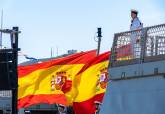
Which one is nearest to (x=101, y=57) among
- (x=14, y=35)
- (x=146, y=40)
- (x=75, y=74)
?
(x=75, y=74)

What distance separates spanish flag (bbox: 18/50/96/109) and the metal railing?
3701mm

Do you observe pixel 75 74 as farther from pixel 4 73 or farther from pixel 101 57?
pixel 4 73

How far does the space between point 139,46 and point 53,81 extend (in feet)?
16.6

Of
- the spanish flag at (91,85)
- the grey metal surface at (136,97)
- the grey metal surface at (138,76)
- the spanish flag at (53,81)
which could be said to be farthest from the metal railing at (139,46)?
the spanish flag at (53,81)

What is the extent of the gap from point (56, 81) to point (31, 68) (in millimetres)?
1230

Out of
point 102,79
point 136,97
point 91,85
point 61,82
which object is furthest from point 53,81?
point 136,97

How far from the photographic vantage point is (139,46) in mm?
7676

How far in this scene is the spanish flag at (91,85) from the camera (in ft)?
37.0

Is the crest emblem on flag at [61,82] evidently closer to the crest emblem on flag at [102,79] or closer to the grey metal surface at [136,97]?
the crest emblem on flag at [102,79]

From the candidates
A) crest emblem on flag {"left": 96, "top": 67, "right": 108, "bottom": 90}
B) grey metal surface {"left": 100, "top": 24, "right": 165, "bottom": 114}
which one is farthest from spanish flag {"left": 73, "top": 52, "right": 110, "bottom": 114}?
grey metal surface {"left": 100, "top": 24, "right": 165, "bottom": 114}

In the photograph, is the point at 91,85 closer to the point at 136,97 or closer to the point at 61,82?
the point at 61,82

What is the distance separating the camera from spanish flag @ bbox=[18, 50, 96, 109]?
477 inches

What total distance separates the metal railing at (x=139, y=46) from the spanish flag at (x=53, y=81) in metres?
3.70

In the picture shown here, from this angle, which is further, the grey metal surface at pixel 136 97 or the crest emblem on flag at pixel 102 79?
the crest emblem on flag at pixel 102 79
